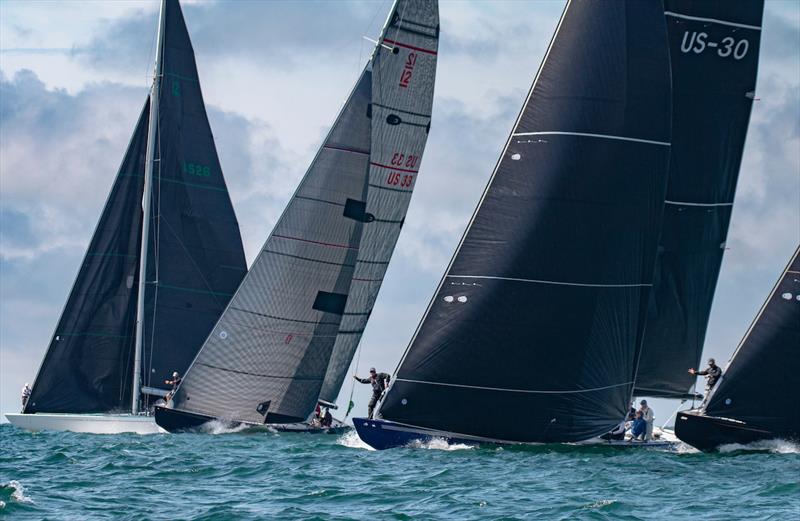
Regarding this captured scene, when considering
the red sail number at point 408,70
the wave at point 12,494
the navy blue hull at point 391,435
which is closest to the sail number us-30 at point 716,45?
the red sail number at point 408,70

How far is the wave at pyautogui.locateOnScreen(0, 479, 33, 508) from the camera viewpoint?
24573 millimetres

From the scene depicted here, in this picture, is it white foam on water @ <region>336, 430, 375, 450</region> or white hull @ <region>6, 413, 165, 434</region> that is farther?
white hull @ <region>6, 413, 165, 434</region>

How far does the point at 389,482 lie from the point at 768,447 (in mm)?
11454

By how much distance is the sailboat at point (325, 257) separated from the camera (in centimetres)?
3916

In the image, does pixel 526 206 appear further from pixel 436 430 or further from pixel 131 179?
pixel 131 179

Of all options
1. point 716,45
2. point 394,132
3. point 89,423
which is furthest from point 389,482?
point 89,423

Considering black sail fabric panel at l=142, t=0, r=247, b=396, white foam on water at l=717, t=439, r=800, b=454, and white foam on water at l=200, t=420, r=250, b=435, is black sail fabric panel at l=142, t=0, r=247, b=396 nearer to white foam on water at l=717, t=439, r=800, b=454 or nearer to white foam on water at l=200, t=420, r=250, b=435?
white foam on water at l=200, t=420, r=250, b=435

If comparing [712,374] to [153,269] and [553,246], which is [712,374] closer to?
[553,246]

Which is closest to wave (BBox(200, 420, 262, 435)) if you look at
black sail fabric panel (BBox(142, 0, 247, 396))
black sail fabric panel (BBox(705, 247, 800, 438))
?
black sail fabric panel (BBox(142, 0, 247, 396))

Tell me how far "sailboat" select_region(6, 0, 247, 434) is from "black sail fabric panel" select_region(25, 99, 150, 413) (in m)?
0.03

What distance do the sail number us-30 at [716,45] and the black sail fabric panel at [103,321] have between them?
54.2ft

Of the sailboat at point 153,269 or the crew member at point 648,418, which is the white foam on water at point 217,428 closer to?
the sailboat at point 153,269

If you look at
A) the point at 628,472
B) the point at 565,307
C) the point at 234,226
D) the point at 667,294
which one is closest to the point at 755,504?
the point at 628,472

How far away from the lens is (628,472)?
3039cm
